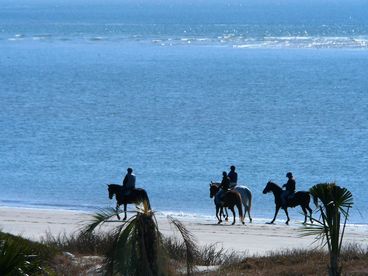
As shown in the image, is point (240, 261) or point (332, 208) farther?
point (240, 261)

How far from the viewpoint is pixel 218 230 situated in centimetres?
2903

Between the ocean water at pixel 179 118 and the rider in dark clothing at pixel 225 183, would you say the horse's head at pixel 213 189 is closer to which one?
the rider in dark clothing at pixel 225 183

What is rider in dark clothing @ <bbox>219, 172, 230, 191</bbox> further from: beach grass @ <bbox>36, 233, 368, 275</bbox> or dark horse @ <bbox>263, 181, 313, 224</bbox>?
beach grass @ <bbox>36, 233, 368, 275</bbox>

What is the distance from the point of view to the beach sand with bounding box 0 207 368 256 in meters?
26.1

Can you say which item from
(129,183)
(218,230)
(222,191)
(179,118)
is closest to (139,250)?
(218,230)

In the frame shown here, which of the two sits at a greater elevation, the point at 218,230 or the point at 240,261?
the point at 218,230

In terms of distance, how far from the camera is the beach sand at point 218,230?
2612 centimetres

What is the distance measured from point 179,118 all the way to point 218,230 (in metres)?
34.8

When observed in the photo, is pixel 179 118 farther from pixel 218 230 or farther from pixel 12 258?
pixel 12 258

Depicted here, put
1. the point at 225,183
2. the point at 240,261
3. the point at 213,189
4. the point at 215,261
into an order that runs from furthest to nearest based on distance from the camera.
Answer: the point at 213,189 < the point at 225,183 < the point at 215,261 < the point at 240,261

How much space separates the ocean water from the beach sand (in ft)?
10.5

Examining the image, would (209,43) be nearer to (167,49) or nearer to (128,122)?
(167,49)

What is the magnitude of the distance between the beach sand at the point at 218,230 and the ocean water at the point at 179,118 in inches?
125

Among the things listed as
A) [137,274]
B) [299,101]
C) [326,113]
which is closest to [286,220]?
[137,274]
